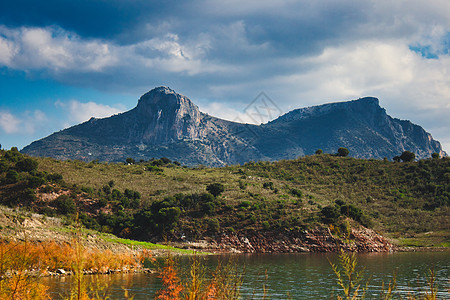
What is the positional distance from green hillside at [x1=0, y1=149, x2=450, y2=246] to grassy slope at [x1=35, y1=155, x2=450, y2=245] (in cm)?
18

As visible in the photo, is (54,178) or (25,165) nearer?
(54,178)

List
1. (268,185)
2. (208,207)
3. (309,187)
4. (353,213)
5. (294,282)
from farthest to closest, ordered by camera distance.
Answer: (309,187), (268,185), (208,207), (353,213), (294,282)

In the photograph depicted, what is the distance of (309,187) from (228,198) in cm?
2586

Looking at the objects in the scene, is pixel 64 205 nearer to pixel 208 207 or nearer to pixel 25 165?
pixel 25 165

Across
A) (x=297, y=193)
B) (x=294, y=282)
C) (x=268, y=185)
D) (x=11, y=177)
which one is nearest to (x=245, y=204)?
(x=297, y=193)

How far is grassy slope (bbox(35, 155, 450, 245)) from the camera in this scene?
63531 mm

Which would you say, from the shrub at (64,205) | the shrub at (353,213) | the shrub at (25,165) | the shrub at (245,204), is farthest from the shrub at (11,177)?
the shrub at (353,213)

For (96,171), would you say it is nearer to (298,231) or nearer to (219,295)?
(298,231)

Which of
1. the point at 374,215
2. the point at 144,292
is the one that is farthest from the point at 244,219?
the point at 144,292

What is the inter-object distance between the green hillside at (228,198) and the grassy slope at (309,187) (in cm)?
18

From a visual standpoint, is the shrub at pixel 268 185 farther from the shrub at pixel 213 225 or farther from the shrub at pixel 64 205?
the shrub at pixel 64 205

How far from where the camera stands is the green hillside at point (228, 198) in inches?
2285

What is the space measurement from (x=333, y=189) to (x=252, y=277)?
6268 cm

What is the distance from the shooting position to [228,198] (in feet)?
225
